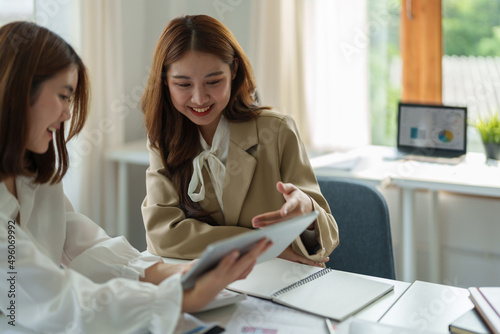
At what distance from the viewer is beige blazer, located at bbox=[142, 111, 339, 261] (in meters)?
1.58

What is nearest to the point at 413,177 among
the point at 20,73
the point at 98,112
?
the point at 98,112

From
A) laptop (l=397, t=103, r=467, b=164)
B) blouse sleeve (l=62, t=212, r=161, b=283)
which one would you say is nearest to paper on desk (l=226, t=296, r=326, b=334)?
blouse sleeve (l=62, t=212, r=161, b=283)

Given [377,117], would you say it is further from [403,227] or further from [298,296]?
[298,296]

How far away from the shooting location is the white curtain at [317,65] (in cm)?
285

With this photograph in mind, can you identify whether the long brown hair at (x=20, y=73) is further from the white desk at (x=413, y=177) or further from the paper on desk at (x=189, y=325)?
the white desk at (x=413, y=177)

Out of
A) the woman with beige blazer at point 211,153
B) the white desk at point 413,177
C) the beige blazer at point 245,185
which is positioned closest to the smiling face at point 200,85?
the woman with beige blazer at point 211,153

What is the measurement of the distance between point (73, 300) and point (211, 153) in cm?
72

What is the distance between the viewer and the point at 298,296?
1216mm

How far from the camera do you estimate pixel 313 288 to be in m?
1.26

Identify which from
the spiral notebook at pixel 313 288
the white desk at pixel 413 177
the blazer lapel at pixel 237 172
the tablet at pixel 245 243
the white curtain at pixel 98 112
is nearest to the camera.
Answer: the tablet at pixel 245 243

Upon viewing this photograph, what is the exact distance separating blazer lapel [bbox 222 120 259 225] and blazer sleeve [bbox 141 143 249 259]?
0.24 feet

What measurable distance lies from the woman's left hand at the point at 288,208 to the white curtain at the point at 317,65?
4.98 feet

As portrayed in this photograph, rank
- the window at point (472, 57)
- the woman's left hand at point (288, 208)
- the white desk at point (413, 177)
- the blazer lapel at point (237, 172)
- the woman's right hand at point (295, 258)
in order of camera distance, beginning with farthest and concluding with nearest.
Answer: the window at point (472, 57) < the white desk at point (413, 177) < the blazer lapel at point (237, 172) < the woman's right hand at point (295, 258) < the woman's left hand at point (288, 208)

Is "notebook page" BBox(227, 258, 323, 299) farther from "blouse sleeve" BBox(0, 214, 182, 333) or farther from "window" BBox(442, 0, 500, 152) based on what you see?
"window" BBox(442, 0, 500, 152)
